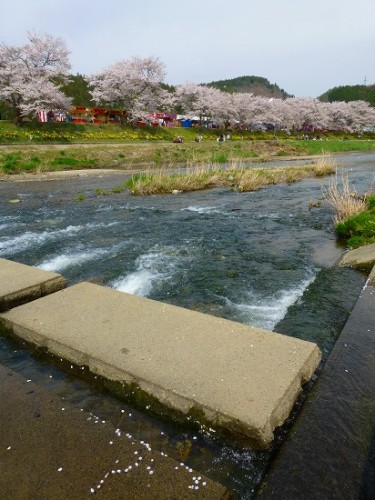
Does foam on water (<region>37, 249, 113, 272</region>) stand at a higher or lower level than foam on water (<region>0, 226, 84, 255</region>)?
higher

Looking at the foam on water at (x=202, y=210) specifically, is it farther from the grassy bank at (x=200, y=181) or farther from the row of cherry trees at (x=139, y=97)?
the row of cherry trees at (x=139, y=97)

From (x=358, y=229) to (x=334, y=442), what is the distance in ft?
23.2

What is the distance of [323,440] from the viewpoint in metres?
2.45

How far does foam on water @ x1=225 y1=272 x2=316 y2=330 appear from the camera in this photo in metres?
4.61

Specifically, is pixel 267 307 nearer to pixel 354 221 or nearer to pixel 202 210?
pixel 354 221

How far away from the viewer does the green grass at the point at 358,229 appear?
26.4 feet

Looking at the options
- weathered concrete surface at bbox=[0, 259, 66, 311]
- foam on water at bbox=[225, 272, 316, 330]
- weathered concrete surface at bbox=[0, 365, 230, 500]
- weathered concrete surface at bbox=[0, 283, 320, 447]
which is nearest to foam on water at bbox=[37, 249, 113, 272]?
weathered concrete surface at bbox=[0, 259, 66, 311]

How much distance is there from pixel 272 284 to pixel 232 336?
2668mm

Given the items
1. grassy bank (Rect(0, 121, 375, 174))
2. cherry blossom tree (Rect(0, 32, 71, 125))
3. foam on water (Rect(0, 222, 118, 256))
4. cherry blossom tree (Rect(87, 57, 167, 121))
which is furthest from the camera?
cherry blossom tree (Rect(87, 57, 167, 121))

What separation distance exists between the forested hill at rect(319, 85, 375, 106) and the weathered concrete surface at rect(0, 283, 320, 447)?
130 metres

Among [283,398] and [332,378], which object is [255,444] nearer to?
[283,398]

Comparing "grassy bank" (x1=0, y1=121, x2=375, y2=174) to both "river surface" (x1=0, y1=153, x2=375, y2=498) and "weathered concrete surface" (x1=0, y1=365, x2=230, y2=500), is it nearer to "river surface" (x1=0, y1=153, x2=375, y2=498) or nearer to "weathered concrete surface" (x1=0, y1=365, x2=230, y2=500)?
"river surface" (x1=0, y1=153, x2=375, y2=498)

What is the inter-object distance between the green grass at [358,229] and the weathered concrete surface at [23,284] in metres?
6.51

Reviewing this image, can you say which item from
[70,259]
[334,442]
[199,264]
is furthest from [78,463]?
[70,259]
